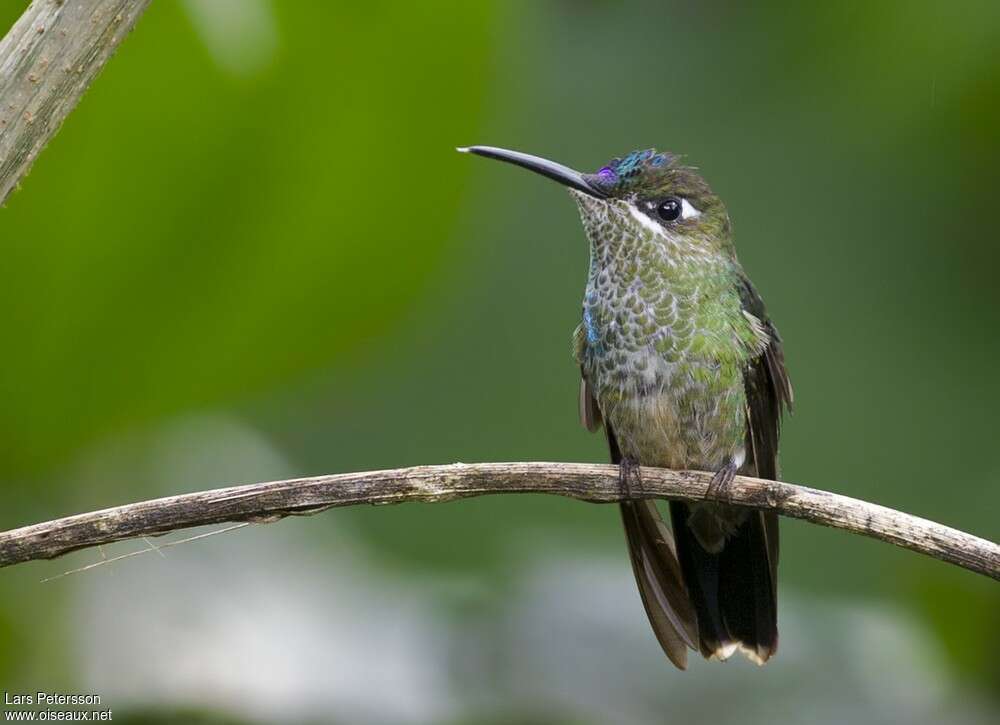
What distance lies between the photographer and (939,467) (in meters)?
3.44

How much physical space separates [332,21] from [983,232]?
85.1 inches

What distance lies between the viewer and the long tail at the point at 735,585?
2744mm

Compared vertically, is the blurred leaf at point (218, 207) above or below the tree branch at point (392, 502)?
above

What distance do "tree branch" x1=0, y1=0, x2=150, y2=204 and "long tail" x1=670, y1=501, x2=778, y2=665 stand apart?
1.80 m

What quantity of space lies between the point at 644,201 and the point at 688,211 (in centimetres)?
12

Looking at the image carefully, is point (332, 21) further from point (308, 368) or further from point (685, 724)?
point (685, 724)

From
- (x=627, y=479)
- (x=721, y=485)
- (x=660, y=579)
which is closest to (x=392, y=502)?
(x=627, y=479)

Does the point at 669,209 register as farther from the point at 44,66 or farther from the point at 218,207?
the point at 44,66

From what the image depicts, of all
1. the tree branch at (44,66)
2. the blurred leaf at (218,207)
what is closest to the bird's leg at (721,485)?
the blurred leaf at (218,207)

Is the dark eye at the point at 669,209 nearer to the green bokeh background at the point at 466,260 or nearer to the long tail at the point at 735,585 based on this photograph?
the green bokeh background at the point at 466,260

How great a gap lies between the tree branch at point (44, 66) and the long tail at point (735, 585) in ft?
5.90

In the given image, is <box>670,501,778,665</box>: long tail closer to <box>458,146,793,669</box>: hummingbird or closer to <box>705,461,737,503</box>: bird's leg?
<box>458,146,793,669</box>: hummingbird

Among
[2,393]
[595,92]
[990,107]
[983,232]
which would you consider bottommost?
[2,393]

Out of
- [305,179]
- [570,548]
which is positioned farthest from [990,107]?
[305,179]
